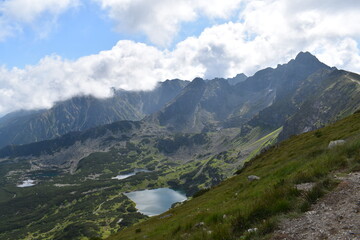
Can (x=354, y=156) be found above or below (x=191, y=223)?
A: above

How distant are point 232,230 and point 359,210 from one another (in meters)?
5.78

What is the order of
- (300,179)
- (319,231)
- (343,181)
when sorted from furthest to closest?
(300,179)
(343,181)
(319,231)

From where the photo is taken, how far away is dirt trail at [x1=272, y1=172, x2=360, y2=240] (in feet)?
31.8

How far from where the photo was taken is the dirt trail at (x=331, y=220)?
9.70 m

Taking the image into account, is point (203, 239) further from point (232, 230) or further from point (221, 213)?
point (221, 213)

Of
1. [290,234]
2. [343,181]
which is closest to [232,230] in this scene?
[290,234]

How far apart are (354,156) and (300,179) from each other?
539cm

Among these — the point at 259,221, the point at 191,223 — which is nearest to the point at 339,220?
the point at 259,221

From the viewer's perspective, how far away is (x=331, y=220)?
10.7 m

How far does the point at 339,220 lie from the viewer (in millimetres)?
10531

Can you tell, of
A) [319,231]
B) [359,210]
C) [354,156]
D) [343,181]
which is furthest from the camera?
[354,156]

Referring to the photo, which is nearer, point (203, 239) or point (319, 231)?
point (319, 231)

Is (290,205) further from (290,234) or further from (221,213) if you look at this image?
(221,213)

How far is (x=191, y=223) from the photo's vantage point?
62.1 ft
